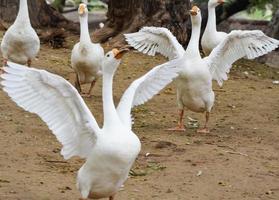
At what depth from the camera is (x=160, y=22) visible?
13.8 m

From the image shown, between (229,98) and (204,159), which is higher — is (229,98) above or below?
below

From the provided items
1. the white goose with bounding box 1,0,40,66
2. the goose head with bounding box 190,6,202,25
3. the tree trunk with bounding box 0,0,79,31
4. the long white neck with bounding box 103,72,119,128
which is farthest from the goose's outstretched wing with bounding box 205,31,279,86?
the tree trunk with bounding box 0,0,79,31

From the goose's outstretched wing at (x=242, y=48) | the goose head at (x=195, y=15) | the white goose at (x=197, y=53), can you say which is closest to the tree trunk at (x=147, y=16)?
the white goose at (x=197, y=53)

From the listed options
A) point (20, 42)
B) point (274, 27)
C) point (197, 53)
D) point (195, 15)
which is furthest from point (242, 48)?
point (274, 27)

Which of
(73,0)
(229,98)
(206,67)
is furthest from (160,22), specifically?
(73,0)

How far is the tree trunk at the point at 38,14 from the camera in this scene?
48.7 ft

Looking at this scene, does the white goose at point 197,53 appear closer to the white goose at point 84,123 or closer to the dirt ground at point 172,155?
the dirt ground at point 172,155

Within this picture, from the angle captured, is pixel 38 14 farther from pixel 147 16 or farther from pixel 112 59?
pixel 112 59

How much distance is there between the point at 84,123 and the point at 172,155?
94.2 inches

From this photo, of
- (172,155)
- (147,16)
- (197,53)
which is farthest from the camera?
(147,16)

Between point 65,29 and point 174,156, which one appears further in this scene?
point 65,29

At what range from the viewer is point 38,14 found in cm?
1491

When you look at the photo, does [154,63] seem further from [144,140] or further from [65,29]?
[144,140]

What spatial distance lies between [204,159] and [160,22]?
6105 millimetres
